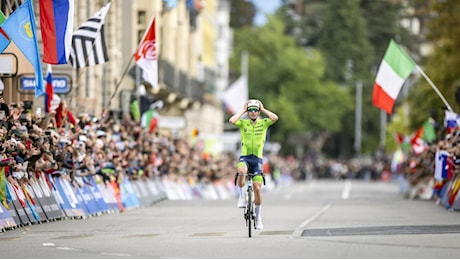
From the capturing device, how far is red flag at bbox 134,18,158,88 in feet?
133

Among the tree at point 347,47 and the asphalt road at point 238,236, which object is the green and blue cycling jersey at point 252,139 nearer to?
the asphalt road at point 238,236

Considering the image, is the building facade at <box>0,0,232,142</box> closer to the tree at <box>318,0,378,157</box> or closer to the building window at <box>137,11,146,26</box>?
the building window at <box>137,11,146,26</box>

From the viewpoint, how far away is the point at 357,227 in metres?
26.5

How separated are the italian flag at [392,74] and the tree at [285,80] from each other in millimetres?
91158

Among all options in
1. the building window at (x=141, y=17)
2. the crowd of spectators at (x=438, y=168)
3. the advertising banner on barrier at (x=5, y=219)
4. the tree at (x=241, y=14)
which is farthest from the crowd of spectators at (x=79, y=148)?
the tree at (x=241, y=14)

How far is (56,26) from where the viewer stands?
29984mm

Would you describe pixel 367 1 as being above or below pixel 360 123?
above

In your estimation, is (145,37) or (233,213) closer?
(233,213)

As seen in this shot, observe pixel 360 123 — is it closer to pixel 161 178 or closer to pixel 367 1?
pixel 367 1

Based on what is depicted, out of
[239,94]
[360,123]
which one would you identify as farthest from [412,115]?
[360,123]

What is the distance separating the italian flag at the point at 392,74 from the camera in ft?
134

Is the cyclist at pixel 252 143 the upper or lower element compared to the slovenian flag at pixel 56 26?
lower

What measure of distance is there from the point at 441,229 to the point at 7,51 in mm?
10361

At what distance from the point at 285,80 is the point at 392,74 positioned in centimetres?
9507
